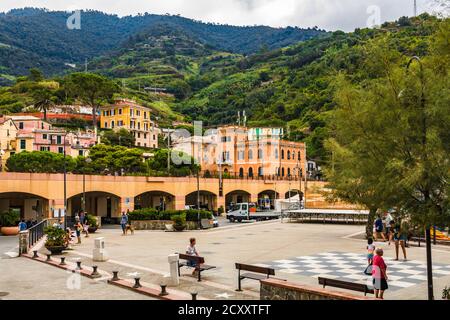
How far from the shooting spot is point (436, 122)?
9.52 m

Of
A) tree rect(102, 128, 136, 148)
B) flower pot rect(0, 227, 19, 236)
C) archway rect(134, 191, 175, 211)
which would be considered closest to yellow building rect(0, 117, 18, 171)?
archway rect(134, 191, 175, 211)

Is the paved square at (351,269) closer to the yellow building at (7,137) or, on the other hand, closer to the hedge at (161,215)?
the hedge at (161,215)

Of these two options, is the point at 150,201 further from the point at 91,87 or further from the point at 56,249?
the point at 91,87

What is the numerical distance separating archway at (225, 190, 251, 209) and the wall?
53.0m

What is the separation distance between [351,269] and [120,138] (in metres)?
71.3

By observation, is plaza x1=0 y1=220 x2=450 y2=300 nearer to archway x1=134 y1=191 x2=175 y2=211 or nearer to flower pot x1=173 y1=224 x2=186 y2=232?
flower pot x1=173 y1=224 x2=186 y2=232

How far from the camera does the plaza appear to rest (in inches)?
547

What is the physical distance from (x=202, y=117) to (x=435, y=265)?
453 ft

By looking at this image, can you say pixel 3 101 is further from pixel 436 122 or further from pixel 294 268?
pixel 436 122

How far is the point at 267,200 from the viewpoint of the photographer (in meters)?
69.8

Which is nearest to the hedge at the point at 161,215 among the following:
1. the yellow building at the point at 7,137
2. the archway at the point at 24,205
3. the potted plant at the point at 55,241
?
the archway at the point at 24,205

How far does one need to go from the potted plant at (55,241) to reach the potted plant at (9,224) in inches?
562

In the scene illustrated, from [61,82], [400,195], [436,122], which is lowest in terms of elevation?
[400,195]
